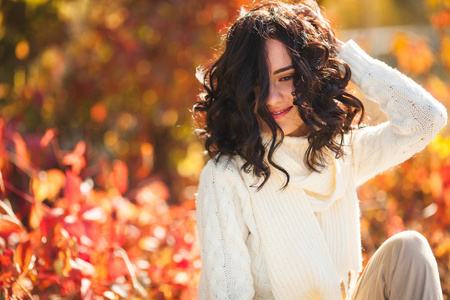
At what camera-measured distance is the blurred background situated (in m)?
1.90

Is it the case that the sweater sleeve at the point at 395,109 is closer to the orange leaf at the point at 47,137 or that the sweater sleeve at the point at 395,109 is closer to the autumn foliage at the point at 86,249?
the autumn foliage at the point at 86,249

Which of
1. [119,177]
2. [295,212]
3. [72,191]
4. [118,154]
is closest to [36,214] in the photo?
[72,191]

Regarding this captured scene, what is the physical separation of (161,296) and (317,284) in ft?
2.25

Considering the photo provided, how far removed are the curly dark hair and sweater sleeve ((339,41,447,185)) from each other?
0.06 meters

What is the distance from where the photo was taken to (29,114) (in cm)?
322

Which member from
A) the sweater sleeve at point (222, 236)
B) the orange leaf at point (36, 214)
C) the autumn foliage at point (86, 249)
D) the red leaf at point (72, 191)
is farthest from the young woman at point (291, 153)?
the orange leaf at point (36, 214)

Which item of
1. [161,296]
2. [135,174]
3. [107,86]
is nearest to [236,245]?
[161,296]

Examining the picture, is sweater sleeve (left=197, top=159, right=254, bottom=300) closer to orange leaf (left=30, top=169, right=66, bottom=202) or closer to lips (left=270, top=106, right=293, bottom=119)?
lips (left=270, top=106, right=293, bottom=119)

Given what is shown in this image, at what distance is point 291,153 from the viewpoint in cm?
175

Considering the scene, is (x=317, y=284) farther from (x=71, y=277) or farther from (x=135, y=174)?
(x=135, y=174)

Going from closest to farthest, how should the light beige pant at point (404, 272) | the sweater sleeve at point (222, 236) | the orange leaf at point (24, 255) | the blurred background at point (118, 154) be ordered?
the light beige pant at point (404, 272) < the sweater sleeve at point (222, 236) < the orange leaf at point (24, 255) < the blurred background at point (118, 154)

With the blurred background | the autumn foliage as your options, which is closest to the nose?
the blurred background

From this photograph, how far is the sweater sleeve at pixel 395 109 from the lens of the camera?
167cm

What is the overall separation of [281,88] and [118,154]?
232 centimetres
